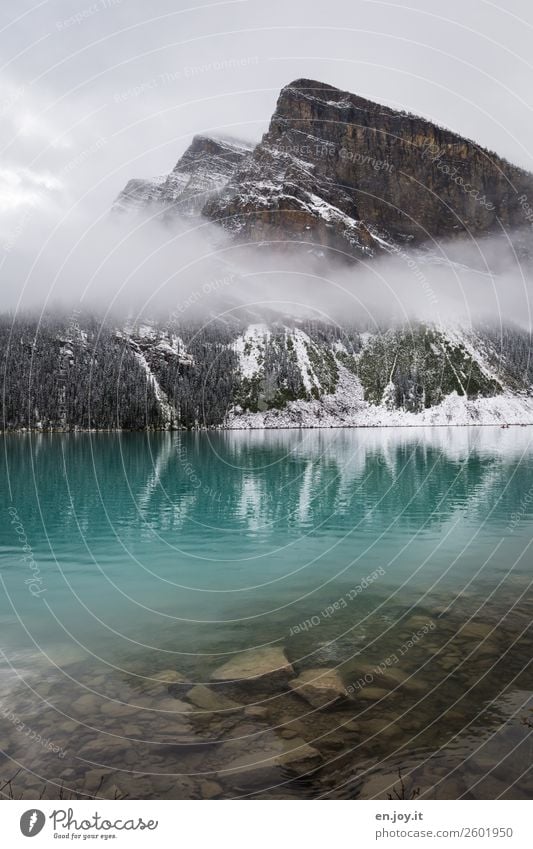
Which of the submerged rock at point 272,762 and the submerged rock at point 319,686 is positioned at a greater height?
the submerged rock at point 272,762

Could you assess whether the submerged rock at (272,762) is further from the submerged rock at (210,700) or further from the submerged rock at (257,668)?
the submerged rock at (257,668)

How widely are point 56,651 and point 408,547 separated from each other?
21.3 meters

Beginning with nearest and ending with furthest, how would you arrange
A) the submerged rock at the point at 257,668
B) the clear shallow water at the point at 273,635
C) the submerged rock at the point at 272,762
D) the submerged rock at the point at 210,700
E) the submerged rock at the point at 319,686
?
the submerged rock at the point at 272,762 → the clear shallow water at the point at 273,635 → the submerged rock at the point at 210,700 → the submerged rock at the point at 319,686 → the submerged rock at the point at 257,668

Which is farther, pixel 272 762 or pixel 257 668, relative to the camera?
→ pixel 257 668

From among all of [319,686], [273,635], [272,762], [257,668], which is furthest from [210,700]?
[273,635]

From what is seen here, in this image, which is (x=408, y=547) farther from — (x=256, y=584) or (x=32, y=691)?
(x=32, y=691)

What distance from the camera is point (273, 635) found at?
1830 centimetres

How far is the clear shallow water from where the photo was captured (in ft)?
33.3

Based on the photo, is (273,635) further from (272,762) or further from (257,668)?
(272,762)

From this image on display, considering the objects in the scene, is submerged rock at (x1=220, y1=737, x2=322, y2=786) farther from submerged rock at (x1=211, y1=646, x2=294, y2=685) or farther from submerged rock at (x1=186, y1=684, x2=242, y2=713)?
submerged rock at (x1=211, y1=646, x2=294, y2=685)

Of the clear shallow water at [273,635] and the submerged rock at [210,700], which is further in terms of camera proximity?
the submerged rock at [210,700]

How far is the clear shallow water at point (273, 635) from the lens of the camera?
10156 mm

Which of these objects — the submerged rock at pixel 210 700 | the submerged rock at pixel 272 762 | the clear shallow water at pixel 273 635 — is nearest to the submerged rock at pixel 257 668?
the clear shallow water at pixel 273 635

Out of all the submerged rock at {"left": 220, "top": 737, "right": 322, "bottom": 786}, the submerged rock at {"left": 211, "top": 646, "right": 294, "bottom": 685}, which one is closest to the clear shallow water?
the submerged rock at {"left": 220, "top": 737, "right": 322, "bottom": 786}
